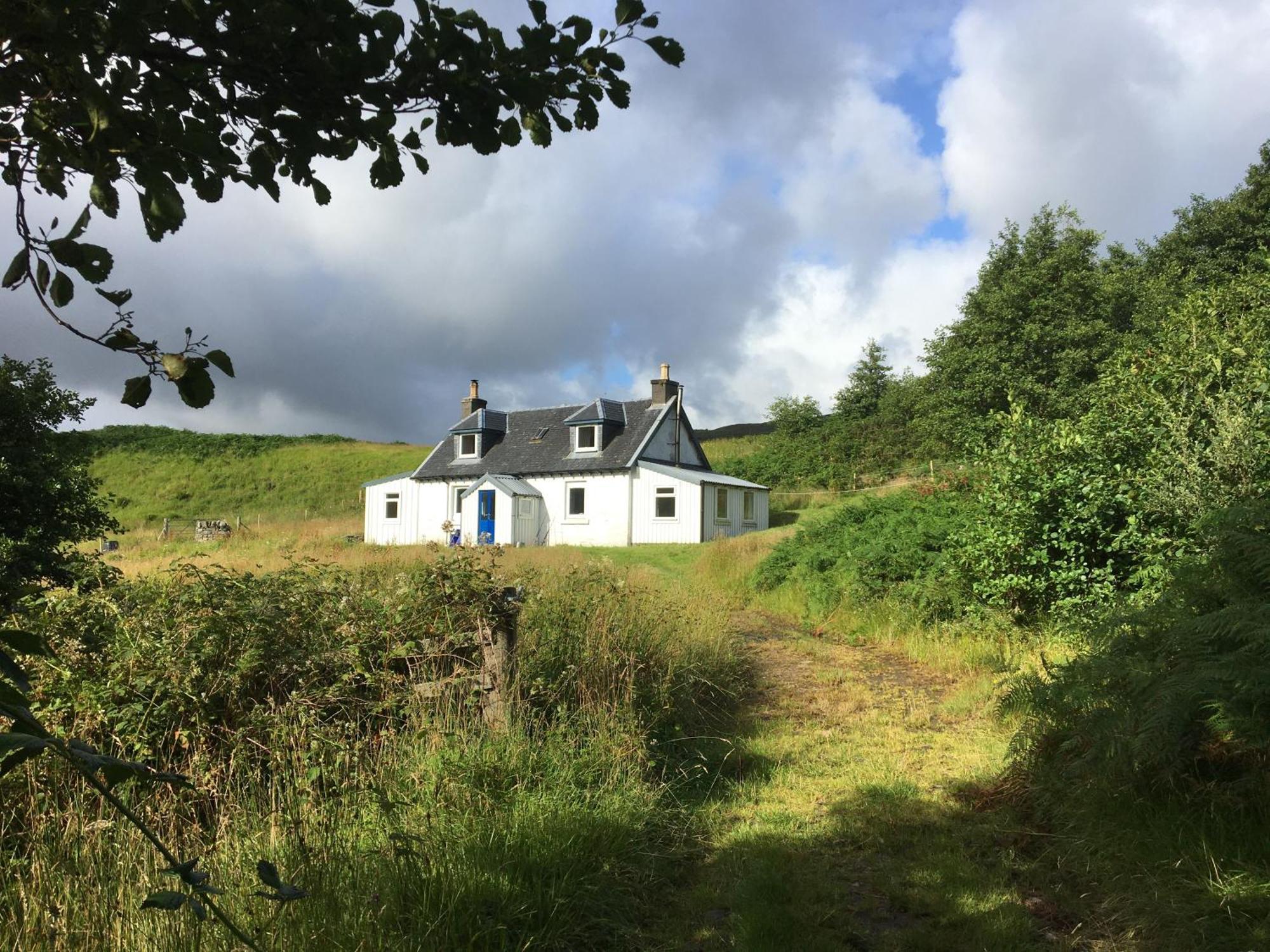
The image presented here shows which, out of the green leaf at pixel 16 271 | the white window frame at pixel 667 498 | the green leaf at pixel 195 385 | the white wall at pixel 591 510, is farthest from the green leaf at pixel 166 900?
the white wall at pixel 591 510

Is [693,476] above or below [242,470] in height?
below

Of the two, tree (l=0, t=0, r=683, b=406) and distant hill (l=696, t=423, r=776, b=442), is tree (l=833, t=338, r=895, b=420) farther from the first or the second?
tree (l=0, t=0, r=683, b=406)

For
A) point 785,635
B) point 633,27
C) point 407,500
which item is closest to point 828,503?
point 407,500

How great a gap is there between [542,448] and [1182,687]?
1151 inches

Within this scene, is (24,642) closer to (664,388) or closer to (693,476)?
(693,476)

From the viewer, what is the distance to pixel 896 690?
8.23 metres

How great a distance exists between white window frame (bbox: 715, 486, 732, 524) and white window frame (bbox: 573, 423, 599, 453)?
5.00 meters

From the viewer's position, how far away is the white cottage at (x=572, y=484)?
28.1 meters

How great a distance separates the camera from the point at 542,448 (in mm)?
31922

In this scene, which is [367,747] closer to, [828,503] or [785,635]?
[785,635]

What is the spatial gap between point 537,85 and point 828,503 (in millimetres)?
32434

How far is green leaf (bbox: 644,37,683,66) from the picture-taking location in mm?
2020

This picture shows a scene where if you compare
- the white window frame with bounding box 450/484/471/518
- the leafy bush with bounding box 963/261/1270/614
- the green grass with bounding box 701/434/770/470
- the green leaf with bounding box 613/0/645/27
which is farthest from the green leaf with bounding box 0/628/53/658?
the green grass with bounding box 701/434/770/470

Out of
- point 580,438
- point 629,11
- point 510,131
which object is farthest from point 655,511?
point 629,11
